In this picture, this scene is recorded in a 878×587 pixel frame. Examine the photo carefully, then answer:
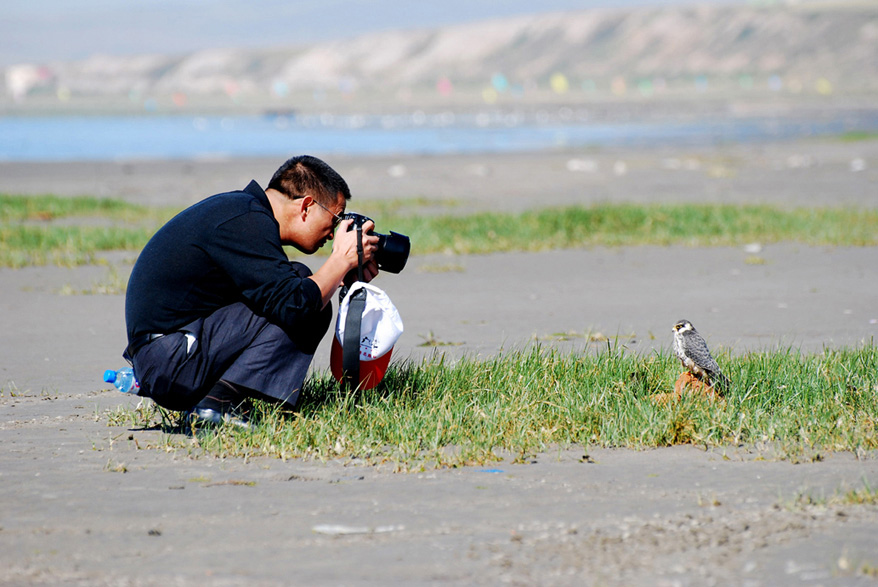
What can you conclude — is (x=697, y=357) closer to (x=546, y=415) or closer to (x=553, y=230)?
(x=546, y=415)

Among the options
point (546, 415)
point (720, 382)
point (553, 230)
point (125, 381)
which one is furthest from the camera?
point (553, 230)

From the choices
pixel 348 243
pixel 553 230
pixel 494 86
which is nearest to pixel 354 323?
pixel 348 243

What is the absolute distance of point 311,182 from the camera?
174 inches

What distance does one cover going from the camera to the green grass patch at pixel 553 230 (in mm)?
11047

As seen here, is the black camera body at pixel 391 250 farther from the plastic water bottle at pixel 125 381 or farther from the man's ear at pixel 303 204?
the plastic water bottle at pixel 125 381

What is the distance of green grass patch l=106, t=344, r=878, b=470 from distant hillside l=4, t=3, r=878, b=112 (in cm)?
11382

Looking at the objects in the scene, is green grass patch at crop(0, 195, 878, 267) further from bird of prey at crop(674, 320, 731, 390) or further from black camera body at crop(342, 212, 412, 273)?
black camera body at crop(342, 212, 412, 273)

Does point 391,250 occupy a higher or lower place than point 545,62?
lower

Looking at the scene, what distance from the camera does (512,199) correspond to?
58.7 ft

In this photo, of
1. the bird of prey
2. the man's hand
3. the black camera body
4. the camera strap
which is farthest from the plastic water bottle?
the bird of prey

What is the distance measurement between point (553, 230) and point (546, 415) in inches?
286

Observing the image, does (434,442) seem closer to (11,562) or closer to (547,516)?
(547,516)

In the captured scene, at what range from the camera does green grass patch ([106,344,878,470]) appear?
4.37 metres

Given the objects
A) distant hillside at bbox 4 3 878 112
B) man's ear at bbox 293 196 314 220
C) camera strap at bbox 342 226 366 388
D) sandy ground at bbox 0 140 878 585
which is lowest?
sandy ground at bbox 0 140 878 585
